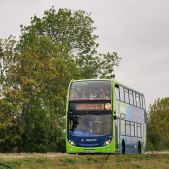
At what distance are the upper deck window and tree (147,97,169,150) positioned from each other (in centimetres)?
5063

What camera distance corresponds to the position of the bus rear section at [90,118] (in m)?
32.4

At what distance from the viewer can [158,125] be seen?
94.6 meters

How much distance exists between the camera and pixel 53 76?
5516 centimetres

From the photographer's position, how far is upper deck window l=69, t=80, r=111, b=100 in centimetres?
3231

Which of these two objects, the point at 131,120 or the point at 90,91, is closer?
the point at 90,91

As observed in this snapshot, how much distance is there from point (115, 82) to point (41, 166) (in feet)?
37.3

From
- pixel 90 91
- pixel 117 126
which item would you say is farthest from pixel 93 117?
pixel 117 126

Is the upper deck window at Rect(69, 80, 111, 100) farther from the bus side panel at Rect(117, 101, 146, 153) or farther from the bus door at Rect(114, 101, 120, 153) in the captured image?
the bus side panel at Rect(117, 101, 146, 153)

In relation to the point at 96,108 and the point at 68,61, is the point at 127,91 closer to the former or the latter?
the point at 96,108

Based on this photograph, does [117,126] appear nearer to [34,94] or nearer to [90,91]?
[90,91]

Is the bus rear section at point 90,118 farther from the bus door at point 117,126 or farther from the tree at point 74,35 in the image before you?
the tree at point 74,35

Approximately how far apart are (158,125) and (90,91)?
208 feet

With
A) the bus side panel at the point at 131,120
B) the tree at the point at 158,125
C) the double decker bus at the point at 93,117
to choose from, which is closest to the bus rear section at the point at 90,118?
the double decker bus at the point at 93,117

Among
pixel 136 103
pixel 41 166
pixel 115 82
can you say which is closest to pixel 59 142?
pixel 136 103
